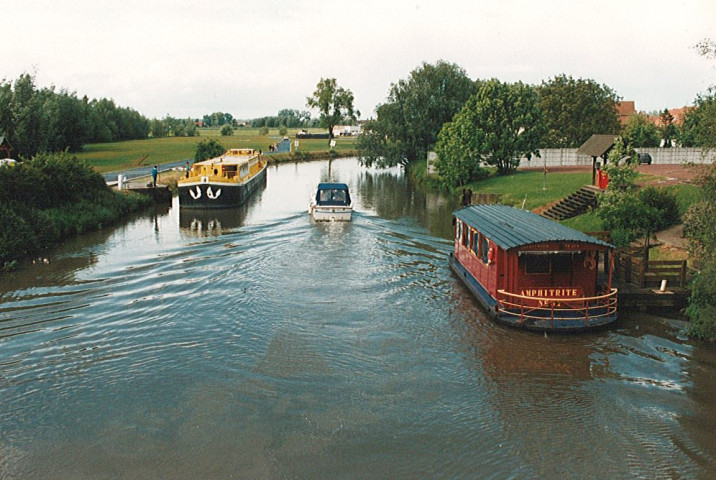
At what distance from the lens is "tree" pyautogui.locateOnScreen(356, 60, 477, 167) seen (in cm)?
7719

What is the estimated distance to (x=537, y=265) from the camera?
21219 mm

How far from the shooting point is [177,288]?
2552 centimetres

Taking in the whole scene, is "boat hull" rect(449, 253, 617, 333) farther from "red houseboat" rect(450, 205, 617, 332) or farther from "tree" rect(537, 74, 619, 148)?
"tree" rect(537, 74, 619, 148)

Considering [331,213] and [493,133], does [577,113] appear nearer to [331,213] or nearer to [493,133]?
[493,133]

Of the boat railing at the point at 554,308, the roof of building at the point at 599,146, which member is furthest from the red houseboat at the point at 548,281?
the roof of building at the point at 599,146

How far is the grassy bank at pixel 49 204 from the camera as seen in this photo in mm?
31453

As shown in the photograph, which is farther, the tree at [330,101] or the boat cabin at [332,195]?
the tree at [330,101]

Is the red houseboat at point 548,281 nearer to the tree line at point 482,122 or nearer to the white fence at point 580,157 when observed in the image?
the tree line at point 482,122

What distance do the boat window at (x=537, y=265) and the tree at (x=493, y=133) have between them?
1512 inches

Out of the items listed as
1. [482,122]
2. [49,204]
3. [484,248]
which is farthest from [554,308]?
[482,122]

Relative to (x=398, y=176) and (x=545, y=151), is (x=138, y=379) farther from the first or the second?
(x=398, y=176)

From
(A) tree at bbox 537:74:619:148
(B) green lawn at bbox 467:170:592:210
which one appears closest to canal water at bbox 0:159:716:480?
(B) green lawn at bbox 467:170:592:210

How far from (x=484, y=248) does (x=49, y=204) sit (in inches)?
1071

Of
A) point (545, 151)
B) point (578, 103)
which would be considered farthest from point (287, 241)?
point (578, 103)
